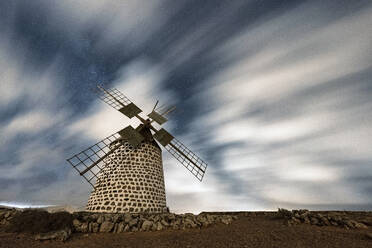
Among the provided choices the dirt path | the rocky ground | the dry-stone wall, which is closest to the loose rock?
the rocky ground

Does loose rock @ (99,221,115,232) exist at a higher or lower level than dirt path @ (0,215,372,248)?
higher

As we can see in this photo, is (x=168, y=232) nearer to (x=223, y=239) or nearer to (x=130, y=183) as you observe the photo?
(x=223, y=239)

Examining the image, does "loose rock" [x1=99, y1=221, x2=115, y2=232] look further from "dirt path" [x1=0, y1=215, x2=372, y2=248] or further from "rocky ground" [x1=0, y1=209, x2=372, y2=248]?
"dirt path" [x1=0, y1=215, x2=372, y2=248]

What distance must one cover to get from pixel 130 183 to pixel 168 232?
20.8 feet

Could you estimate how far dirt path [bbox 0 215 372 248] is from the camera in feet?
25.4

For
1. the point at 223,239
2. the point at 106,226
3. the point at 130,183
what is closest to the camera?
the point at 223,239

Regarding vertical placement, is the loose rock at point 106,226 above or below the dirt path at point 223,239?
above

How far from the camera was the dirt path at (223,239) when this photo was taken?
25.4 ft

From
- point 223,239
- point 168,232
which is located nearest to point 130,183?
point 168,232

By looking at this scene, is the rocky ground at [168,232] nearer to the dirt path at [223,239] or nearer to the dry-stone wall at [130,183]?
the dirt path at [223,239]

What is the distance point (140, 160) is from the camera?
1644cm

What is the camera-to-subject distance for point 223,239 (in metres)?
8.47

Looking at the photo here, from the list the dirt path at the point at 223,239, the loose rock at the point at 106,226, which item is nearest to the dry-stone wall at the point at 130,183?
the loose rock at the point at 106,226

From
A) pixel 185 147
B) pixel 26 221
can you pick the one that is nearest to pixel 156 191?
pixel 185 147
